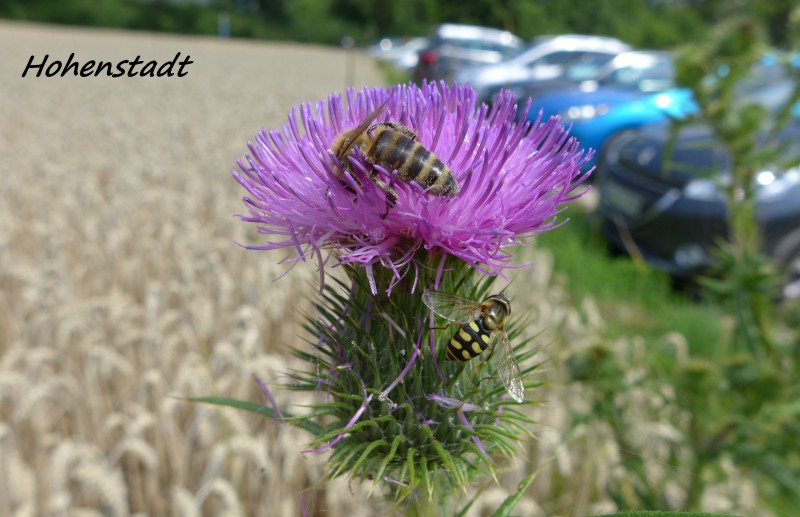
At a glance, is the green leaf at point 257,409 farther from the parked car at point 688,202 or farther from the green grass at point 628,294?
the parked car at point 688,202

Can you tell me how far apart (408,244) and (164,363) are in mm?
2778

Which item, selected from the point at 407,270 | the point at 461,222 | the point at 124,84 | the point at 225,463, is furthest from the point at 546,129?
the point at 124,84

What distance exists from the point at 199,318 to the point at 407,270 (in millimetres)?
3005

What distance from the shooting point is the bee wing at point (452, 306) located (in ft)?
4.45

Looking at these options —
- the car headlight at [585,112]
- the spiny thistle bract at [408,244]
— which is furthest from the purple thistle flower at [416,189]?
the car headlight at [585,112]

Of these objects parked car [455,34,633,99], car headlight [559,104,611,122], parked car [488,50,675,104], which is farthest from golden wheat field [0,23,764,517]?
parked car [455,34,633,99]

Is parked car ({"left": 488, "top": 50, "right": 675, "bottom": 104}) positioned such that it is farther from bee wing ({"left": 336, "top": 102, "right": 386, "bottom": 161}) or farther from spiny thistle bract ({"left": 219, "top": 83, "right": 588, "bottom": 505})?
bee wing ({"left": 336, "top": 102, "right": 386, "bottom": 161})

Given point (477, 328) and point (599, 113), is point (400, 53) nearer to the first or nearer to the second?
point (599, 113)

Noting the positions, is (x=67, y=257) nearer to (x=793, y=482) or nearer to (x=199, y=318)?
(x=199, y=318)

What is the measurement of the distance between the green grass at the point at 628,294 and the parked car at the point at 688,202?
299 millimetres

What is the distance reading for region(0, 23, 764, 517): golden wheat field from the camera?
2.93m

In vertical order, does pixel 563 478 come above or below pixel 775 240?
below

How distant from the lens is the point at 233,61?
2922 cm

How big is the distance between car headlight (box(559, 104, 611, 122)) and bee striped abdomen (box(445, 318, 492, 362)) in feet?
28.5
